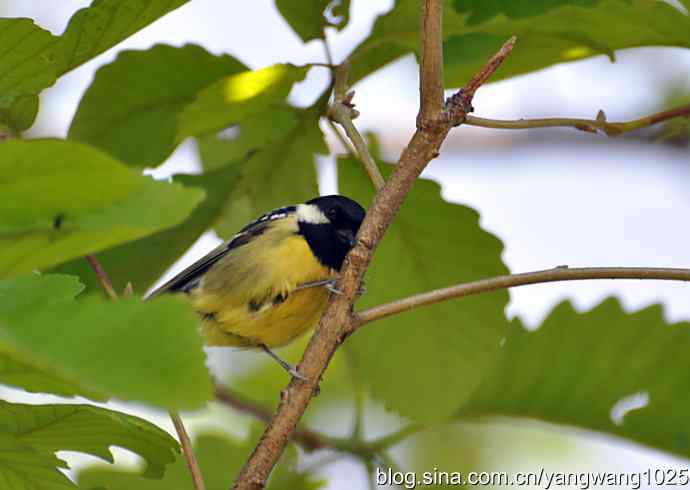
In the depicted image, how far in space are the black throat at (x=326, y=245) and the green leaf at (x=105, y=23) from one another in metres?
1.60

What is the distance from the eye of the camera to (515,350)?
2.99m

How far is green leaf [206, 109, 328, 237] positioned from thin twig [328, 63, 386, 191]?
31cm

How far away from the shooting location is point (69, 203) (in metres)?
0.99

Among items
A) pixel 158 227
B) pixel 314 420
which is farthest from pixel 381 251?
pixel 314 420

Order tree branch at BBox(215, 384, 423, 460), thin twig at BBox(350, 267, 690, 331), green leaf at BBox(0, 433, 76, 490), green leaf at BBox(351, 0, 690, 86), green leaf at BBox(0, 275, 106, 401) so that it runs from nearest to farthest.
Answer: green leaf at BBox(0, 275, 106, 401) → green leaf at BBox(0, 433, 76, 490) → thin twig at BBox(350, 267, 690, 331) → green leaf at BBox(351, 0, 690, 86) → tree branch at BBox(215, 384, 423, 460)

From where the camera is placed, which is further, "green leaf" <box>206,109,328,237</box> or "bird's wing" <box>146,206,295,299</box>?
"bird's wing" <box>146,206,295,299</box>

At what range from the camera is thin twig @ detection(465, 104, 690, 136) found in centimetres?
181

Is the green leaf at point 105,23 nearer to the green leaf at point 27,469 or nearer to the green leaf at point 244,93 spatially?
the green leaf at point 244,93

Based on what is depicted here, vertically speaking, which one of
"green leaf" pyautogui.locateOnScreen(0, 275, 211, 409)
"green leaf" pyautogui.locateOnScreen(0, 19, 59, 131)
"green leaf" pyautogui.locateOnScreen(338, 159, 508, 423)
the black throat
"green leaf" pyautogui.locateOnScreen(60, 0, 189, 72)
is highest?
the black throat

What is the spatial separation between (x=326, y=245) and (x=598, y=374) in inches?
39.1

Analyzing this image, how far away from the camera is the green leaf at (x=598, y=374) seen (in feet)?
9.25

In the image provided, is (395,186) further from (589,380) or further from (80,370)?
(589,380)

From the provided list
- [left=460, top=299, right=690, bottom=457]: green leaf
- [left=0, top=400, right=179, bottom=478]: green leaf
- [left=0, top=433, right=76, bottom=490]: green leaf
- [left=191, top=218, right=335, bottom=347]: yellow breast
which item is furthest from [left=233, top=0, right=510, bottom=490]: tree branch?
[left=191, top=218, right=335, bottom=347]: yellow breast

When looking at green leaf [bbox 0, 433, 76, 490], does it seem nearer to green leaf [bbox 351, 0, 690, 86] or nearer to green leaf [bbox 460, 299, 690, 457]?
green leaf [bbox 351, 0, 690, 86]
